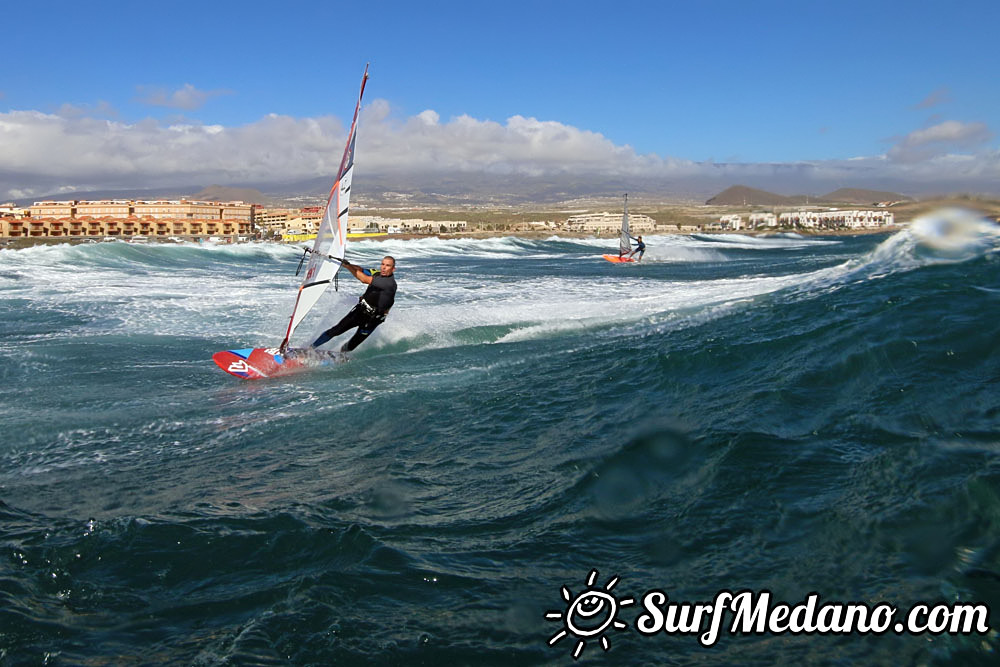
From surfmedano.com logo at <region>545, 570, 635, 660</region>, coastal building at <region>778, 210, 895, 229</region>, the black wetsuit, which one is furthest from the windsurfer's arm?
coastal building at <region>778, 210, 895, 229</region>

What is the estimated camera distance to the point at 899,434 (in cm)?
600

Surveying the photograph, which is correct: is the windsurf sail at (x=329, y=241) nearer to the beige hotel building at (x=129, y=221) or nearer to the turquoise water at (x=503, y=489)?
the turquoise water at (x=503, y=489)

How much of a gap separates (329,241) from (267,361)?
2.04 m

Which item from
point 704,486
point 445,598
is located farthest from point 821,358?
point 445,598

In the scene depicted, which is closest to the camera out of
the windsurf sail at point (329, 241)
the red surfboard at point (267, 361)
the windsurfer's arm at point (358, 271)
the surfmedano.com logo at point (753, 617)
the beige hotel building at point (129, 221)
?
the surfmedano.com logo at point (753, 617)

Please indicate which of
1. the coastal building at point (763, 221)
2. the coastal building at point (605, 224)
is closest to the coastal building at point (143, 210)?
the coastal building at point (605, 224)

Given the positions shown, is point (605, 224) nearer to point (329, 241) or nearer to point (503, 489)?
point (329, 241)

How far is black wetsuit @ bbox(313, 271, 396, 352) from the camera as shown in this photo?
1098 cm

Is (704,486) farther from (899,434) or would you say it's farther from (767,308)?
(767,308)

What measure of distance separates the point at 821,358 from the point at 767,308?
4588mm

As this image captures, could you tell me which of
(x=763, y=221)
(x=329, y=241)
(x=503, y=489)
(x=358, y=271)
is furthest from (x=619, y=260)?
(x=763, y=221)

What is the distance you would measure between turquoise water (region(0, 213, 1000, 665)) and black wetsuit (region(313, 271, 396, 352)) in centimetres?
46

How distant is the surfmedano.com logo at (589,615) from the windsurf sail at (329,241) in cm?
770

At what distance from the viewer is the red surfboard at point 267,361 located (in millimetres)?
10211
